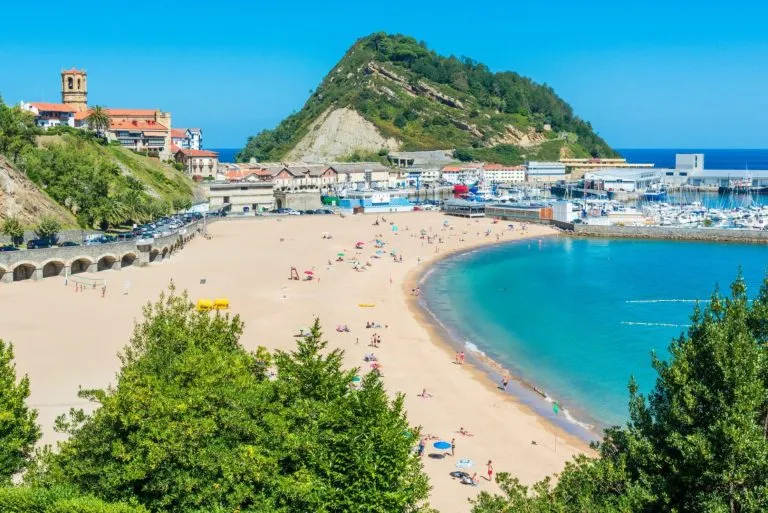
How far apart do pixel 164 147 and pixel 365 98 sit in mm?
62671

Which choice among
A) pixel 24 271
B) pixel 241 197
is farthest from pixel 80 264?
pixel 241 197

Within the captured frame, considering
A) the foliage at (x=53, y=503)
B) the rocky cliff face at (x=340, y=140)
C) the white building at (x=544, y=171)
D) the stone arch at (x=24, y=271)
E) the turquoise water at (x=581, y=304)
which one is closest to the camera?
the foliage at (x=53, y=503)

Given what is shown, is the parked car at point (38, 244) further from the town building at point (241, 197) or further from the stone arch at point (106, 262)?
the town building at point (241, 197)

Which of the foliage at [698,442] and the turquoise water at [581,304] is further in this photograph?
the turquoise water at [581,304]

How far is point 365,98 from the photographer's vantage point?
482ft

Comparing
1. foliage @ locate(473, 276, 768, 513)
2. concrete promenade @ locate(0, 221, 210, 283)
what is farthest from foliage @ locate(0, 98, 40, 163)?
foliage @ locate(473, 276, 768, 513)

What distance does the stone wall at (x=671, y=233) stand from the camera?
73.4 m

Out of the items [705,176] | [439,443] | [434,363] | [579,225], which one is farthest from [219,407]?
[705,176]

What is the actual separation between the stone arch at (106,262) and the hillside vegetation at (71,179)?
607 cm

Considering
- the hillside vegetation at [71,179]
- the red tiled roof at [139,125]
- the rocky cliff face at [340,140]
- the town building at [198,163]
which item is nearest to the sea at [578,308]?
the hillside vegetation at [71,179]

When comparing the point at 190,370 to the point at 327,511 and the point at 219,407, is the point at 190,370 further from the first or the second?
the point at 327,511

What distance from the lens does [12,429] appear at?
53.1 feet

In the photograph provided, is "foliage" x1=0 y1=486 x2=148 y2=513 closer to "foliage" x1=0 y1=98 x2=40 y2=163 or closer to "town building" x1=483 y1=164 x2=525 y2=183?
"foliage" x1=0 y1=98 x2=40 y2=163

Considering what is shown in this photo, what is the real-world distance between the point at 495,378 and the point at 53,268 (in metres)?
28.3
